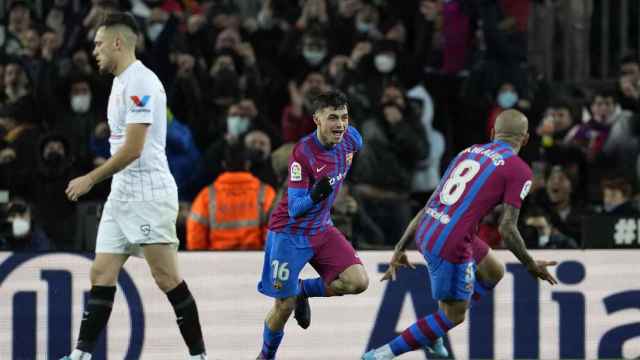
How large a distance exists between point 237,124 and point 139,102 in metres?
5.48

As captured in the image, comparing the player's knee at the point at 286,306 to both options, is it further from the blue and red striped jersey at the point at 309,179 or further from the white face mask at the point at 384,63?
the white face mask at the point at 384,63

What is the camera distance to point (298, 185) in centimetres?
912

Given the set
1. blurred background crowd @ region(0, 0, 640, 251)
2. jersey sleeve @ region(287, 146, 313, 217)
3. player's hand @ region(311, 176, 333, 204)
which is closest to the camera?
player's hand @ region(311, 176, 333, 204)

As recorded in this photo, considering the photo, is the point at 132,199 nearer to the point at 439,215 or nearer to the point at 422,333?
the point at 439,215

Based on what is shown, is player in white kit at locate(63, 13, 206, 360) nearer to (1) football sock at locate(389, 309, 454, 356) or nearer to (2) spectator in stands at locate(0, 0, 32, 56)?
(1) football sock at locate(389, 309, 454, 356)

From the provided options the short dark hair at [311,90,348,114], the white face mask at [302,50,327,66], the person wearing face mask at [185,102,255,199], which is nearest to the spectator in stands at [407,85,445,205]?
the white face mask at [302,50,327,66]

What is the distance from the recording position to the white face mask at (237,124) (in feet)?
44.5

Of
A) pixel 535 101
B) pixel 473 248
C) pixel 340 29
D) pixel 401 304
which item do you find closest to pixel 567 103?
pixel 535 101

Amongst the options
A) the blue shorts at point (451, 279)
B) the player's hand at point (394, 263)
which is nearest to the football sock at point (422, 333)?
the blue shorts at point (451, 279)

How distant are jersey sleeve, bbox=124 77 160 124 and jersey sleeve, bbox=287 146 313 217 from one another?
1282 mm

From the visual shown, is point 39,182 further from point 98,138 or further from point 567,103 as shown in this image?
point 567,103

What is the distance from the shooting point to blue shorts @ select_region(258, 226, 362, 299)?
9367 millimetres

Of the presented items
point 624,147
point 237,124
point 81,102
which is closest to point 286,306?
point 237,124

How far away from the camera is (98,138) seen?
13148 millimetres
